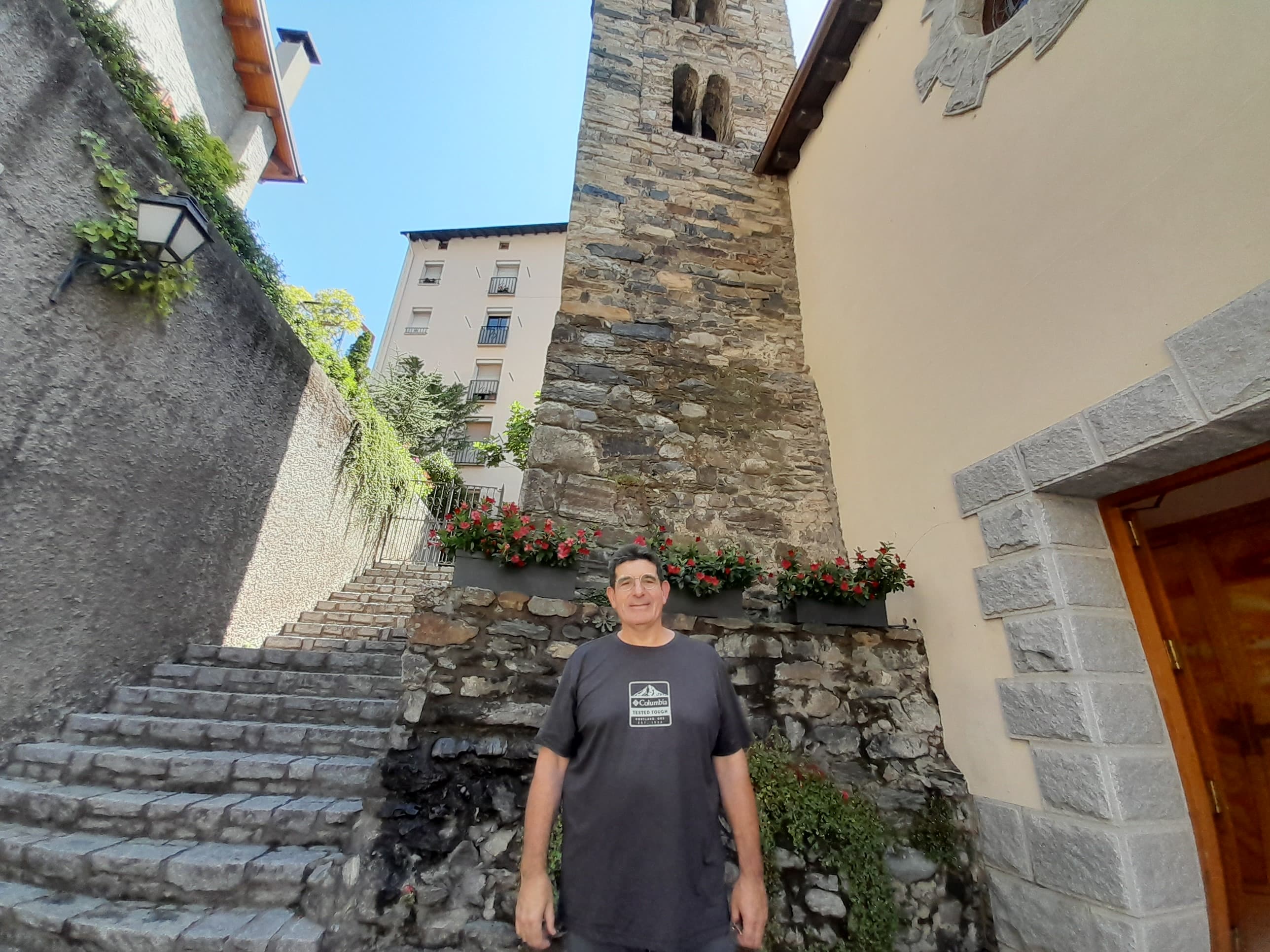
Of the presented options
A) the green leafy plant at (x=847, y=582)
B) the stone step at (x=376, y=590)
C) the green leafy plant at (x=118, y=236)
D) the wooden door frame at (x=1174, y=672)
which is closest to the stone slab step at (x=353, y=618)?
the stone step at (x=376, y=590)

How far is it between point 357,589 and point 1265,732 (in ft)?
21.1

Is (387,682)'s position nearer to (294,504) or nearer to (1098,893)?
(294,504)

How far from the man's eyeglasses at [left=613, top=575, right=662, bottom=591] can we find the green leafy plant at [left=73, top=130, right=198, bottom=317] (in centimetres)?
350

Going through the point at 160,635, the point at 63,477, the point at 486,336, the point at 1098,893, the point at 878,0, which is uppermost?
the point at 486,336

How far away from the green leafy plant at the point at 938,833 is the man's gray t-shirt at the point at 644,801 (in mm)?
1311

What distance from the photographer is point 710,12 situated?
20.9 ft

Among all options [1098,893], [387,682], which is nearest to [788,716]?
[1098,893]

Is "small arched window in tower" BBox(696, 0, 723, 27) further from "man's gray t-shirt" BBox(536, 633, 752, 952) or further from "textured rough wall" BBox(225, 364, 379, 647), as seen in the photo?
"man's gray t-shirt" BBox(536, 633, 752, 952)

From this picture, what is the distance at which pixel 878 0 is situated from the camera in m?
3.88

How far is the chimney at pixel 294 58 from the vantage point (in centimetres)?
849

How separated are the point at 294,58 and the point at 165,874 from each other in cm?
1154

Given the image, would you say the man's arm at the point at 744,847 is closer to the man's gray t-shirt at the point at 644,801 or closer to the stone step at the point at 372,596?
the man's gray t-shirt at the point at 644,801

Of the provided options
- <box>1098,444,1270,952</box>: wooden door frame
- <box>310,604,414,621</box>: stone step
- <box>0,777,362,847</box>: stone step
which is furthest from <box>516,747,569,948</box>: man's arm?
<box>310,604,414,621</box>: stone step

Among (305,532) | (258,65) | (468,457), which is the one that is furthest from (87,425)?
(468,457)
